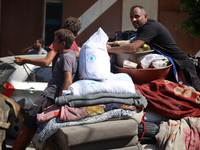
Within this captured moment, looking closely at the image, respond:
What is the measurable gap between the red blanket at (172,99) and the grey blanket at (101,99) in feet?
0.68

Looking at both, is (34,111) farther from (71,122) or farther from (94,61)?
(94,61)

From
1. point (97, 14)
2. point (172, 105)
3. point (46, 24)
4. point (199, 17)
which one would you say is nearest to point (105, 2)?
point (97, 14)

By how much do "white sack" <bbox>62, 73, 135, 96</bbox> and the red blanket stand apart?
1.15ft

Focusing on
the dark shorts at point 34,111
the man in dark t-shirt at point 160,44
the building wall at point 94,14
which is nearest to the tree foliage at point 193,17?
the building wall at point 94,14

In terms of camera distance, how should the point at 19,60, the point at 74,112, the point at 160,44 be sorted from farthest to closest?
the point at 160,44, the point at 19,60, the point at 74,112

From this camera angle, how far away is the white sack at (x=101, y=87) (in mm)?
2634

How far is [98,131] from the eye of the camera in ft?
7.77

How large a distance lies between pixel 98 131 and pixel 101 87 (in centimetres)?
51

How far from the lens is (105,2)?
11.4m

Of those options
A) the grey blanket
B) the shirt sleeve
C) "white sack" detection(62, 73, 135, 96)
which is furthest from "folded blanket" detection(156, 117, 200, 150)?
the shirt sleeve

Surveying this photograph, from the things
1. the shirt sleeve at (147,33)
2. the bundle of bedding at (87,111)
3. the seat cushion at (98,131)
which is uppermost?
the shirt sleeve at (147,33)

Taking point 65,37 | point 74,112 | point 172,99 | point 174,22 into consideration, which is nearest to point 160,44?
point 172,99

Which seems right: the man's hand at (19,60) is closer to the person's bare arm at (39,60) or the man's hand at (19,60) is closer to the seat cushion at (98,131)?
the person's bare arm at (39,60)

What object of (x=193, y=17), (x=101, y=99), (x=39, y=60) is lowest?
(x=101, y=99)
